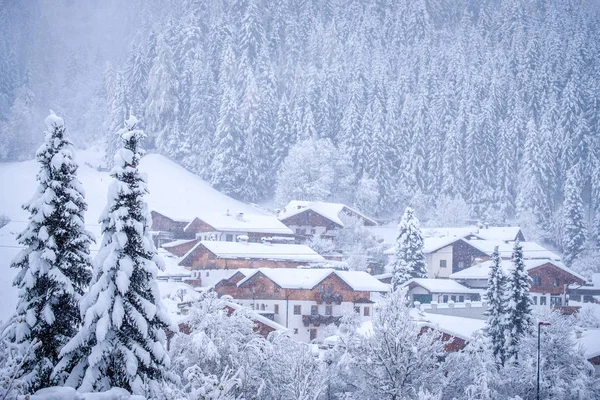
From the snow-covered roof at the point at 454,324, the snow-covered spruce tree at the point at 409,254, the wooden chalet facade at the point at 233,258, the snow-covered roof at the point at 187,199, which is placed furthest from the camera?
the snow-covered roof at the point at 187,199

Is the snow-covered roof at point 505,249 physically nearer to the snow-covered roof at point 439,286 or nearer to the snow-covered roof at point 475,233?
the snow-covered roof at point 475,233

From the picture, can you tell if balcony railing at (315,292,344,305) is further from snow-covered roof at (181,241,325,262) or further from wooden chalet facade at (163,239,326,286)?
snow-covered roof at (181,241,325,262)

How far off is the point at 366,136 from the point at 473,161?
706 inches

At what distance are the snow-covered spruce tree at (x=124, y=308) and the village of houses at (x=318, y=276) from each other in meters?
22.0

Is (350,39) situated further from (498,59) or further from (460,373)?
(460,373)

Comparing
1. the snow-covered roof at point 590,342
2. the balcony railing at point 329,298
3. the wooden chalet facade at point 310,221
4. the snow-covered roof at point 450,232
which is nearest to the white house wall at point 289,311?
the balcony railing at point 329,298

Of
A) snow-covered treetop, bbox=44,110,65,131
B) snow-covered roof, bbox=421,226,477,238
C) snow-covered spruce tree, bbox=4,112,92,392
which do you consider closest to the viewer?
snow-covered spruce tree, bbox=4,112,92,392

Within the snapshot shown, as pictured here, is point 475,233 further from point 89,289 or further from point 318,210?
point 89,289

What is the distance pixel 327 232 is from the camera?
279 feet

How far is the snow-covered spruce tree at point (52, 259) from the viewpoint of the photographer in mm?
20719

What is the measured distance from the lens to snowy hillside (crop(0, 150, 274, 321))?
87.2 m

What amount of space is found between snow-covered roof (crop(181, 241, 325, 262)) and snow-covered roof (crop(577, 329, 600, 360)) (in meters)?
24.8

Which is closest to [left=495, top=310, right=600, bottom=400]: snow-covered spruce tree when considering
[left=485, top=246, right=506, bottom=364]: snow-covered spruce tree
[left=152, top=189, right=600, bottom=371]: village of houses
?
[left=485, top=246, right=506, bottom=364]: snow-covered spruce tree

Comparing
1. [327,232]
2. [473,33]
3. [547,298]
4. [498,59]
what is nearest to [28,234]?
[547,298]
